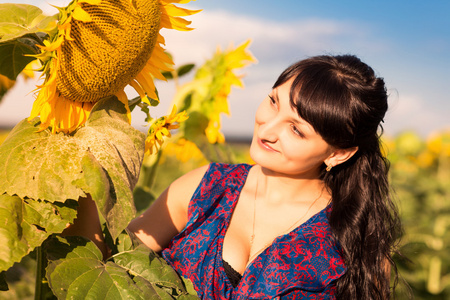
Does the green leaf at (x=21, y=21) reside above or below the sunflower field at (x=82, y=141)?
above

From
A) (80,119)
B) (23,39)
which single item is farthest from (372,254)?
(23,39)

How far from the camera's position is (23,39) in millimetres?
752

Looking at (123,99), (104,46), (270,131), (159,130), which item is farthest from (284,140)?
(104,46)

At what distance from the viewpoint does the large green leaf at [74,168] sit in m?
0.75

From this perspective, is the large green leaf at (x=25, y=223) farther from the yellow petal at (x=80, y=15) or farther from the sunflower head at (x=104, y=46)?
the yellow petal at (x=80, y=15)

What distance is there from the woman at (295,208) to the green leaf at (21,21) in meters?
0.62

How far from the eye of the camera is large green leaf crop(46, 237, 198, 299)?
0.82 m

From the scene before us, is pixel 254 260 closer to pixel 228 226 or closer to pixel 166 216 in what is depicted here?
pixel 228 226

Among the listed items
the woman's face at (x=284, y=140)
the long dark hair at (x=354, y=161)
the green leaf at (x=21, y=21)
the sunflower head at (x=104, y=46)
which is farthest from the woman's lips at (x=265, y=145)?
the green leaf at (x=21, y=21)

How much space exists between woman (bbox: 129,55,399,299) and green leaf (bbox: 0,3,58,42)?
62 cm

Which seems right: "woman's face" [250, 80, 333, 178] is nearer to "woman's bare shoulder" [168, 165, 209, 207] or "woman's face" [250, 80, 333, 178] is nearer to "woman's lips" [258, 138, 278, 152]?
"woman's lips" [258, 138, 278, 152]

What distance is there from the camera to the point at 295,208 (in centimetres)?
143

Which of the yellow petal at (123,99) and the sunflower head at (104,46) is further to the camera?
the yellow petal at (123,99)

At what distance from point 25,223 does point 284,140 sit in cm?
65
